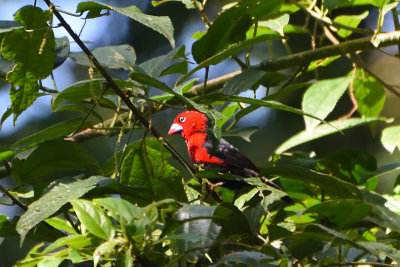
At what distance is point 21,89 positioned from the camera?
1640mm

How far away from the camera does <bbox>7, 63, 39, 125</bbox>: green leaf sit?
1626mm

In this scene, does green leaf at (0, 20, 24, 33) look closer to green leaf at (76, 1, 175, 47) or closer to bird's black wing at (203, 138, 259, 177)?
green leaf at (76, 1, 175, 47)

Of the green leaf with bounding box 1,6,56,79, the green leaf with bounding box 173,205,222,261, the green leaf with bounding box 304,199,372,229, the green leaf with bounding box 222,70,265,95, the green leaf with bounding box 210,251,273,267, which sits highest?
the green leaf with bounding box 1,6,56,79

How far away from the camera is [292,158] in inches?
92.6

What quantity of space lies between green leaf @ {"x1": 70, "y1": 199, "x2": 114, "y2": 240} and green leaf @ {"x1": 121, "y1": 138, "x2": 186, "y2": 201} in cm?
31

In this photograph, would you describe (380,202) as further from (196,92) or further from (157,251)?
(196,92)

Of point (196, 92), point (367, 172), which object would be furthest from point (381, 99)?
point (196, 92)

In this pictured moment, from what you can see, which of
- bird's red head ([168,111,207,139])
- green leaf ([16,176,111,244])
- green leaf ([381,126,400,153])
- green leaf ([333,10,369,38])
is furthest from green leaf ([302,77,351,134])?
bird's red head ([168,111,207,139])

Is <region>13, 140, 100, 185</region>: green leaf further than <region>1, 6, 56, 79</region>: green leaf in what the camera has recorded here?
Yes

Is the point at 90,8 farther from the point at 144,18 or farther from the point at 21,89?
the point at 21,89

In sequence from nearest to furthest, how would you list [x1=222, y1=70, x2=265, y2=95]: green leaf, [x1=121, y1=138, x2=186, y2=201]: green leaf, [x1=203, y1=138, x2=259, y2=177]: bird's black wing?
[x1=121, y1=138, x2=186, y2=201]: green leaf, [x1=222, y1=70, x2=265, y2=95]: green leaf, [x1=203, y1=138, x2=259, y2=177]: bird's black wing

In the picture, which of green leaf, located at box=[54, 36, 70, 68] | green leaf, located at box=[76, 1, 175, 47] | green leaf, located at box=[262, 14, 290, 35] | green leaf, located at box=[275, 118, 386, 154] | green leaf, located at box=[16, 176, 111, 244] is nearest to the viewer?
green leaf, located at box=[16, 176, 111, 244]

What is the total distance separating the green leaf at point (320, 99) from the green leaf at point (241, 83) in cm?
35

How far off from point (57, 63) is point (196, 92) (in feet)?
1.91
